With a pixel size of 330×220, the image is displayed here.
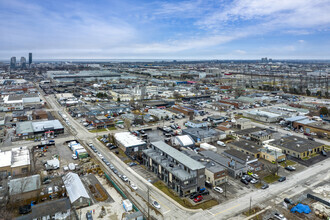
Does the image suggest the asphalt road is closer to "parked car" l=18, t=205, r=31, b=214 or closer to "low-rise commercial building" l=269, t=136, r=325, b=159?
"low-rise commercial building" l=269, t=136, r=325, b=159

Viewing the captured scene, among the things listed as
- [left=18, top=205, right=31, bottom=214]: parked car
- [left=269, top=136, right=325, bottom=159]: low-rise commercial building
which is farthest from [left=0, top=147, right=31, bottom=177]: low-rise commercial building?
→ [left=269, top=136, right=325, bottom=159]: low-rise commercial building

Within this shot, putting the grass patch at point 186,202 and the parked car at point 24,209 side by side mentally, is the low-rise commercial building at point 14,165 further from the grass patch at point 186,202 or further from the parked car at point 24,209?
the grass patch at point 186,202

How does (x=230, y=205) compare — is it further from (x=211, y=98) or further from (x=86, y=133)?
(x=211, y=98)

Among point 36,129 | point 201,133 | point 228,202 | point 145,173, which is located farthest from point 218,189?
point 36,129

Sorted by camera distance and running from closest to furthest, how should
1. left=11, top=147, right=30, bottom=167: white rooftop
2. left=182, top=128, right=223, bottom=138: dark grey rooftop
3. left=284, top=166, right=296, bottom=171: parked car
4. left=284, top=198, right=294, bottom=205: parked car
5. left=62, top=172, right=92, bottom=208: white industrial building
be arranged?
left=62, top=172, right=92, bottom=208: white industrial building
left=284, top=198, right=294, bottom=205: parked car
left=11, top=147, right=30, bottom=167: white rooftop
left=284, top=166, right=296, bottom=171: parked car
left=182, top=128, right=223, bottom=138: dark grey rooftop

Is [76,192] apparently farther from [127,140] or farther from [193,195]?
[127,140]

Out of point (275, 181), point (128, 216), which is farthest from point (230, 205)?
point (128, 216)

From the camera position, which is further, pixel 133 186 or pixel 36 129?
pixel 36 129

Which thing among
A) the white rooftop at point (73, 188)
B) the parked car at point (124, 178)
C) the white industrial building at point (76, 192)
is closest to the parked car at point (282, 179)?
the parked car at point (124, 178)
